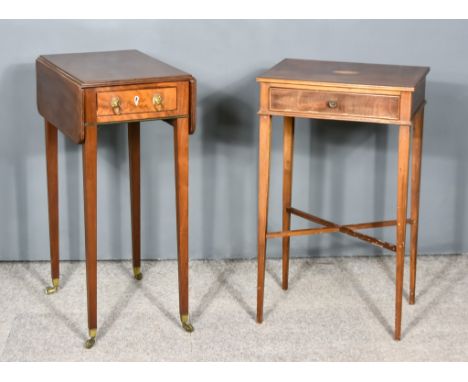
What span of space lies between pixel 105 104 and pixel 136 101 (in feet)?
0.37

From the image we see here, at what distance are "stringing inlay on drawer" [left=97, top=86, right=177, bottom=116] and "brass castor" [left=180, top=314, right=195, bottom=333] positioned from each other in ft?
2.81

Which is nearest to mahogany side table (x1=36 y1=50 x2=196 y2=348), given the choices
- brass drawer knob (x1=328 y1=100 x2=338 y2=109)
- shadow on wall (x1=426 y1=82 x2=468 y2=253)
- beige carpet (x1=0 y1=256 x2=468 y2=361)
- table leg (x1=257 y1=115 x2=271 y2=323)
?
beige carpet (x1=0 y1=256 x2=468 y2=361)

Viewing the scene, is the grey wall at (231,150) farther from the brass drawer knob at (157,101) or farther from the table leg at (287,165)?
the brass drawer knob at (157,101)

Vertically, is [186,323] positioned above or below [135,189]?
below

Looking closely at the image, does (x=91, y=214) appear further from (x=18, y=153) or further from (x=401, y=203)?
(x=401, y=203)

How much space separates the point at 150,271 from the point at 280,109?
3.85 ft

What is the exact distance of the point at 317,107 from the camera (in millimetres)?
3357

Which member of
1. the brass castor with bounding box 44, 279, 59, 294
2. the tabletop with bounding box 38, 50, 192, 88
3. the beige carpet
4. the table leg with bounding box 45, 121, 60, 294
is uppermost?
the tabletop with bounding box 38, 50, 192, 88

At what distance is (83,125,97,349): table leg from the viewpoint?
323 centimetres

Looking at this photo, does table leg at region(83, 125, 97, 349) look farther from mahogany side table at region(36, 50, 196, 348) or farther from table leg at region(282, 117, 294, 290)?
table leg at region(282, 117, 294, 290)

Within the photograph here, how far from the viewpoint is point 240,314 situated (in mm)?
3773

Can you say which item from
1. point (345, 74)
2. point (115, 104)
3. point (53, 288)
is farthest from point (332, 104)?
point (53, 288)

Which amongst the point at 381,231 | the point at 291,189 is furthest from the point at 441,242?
the point at 291,189

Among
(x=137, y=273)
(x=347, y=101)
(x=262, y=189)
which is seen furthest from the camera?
(x=137, y=273)
